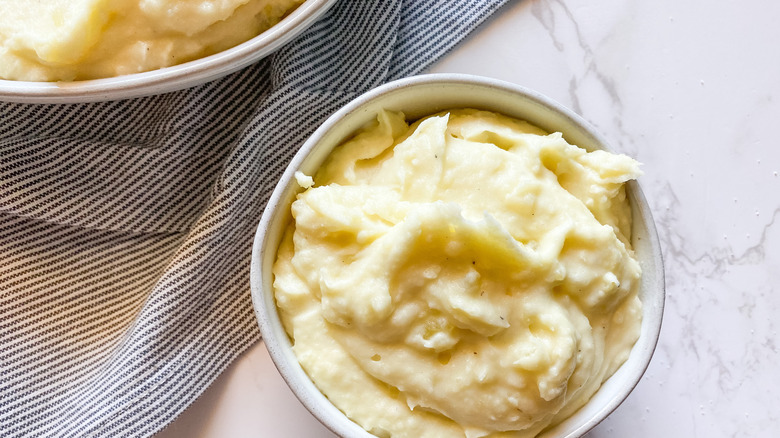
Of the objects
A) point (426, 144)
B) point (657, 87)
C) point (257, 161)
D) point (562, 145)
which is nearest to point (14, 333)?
point (257, 161)

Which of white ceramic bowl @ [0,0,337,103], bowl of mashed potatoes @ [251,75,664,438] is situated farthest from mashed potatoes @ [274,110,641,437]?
white ceramic bowl @ [0,0,337,103]

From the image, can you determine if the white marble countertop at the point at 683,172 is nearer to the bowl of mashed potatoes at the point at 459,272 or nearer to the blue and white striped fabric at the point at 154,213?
the blue and white striped fabric at the point at 154,213

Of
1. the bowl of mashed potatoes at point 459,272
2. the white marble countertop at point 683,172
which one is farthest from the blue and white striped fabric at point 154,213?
the bowl of mashed potatoes at point 459,272

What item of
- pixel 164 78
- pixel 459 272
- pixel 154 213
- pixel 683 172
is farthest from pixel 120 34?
pixel 683 172

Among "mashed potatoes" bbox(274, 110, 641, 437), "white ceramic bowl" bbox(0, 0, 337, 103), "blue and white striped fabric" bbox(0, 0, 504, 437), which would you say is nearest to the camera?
"mashed potatoes" bbox(274, 110, 641, 437)

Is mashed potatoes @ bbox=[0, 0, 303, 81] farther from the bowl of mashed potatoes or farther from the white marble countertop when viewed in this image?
the white marble countertop

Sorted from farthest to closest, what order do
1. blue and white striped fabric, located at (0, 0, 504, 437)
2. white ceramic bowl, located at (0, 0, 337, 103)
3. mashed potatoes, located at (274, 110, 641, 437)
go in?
blue and white striped fabric, located at (0, 0, 504, 437) → white ceramic bowl, located at (0, 0, 337, 103) → mashed potatoes, located at (274, 110, 641, 437)
